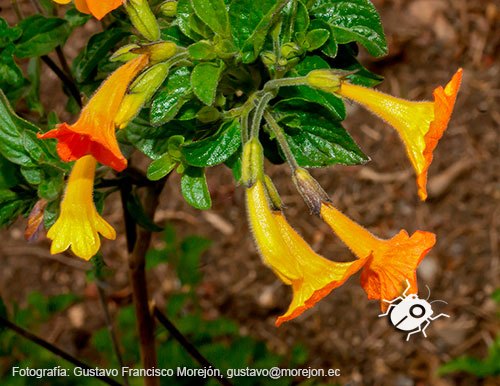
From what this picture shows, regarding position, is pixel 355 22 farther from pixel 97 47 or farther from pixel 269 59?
pixel 97 47

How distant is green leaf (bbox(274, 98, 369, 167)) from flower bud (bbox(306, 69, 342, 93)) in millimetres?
81

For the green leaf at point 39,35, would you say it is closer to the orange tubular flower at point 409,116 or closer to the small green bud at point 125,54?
the small green bud at point 125,54

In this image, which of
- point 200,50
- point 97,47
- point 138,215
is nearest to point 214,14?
point 200,50

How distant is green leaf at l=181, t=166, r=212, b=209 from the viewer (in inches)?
32.1

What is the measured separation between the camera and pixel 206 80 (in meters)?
0.75

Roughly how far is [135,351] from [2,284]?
923 mm

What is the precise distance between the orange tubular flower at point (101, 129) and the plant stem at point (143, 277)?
0.26 m

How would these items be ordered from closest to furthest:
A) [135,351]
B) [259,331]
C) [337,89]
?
[337,89] → [135,351] → [259,331]

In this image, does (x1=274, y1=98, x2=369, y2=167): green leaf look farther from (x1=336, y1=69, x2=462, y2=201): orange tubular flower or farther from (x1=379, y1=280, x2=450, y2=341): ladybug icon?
(x1=379, y1=280, x2=450, y2=341): ladybug icon

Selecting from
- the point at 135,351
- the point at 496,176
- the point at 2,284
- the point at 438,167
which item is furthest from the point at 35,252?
the point at 496,176

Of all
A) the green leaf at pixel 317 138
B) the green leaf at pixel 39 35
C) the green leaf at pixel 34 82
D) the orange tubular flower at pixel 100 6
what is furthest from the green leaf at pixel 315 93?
the green leaf at pixel 34 82

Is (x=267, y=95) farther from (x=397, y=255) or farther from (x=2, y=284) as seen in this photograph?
(x=2, y=284)

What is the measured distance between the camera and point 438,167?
8.45 feet

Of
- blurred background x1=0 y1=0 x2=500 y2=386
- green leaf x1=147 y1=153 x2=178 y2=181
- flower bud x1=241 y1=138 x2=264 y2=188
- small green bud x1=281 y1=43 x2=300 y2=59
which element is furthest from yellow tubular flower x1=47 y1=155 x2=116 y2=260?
blurred background x1=0 y1=0 x2=500 y2=386
